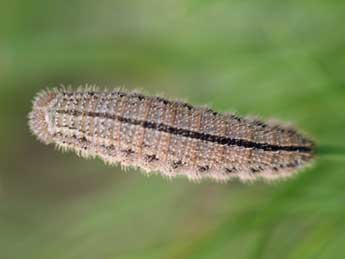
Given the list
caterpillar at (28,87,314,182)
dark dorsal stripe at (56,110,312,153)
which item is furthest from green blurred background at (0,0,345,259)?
dark dorsal stripe at (56,110,312,153)

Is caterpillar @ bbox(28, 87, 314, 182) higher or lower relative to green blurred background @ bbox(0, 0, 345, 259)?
lower

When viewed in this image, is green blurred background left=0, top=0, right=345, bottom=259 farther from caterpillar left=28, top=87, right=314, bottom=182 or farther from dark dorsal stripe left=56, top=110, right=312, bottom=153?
dark dorsal stripe left=56, top=110, right=312, bottom=153

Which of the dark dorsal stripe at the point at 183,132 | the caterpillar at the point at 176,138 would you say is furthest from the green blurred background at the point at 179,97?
the dark dorsal stripe at the point at 183,132

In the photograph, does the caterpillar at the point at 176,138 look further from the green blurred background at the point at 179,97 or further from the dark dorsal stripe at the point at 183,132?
the green blurred background at the point at 179,97

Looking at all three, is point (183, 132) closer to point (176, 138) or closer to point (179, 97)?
point (176, 138)

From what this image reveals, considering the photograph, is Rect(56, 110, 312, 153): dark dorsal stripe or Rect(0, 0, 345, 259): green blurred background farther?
Rect(0, 0, 345, 259): green blurred background

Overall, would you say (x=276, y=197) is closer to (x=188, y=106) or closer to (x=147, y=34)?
(x=188, y=106)

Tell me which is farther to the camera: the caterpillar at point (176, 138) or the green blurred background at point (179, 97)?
the green blurred background at point (179, 97)
